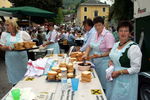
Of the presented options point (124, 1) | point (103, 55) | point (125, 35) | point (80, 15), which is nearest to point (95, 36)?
point (103, 55)

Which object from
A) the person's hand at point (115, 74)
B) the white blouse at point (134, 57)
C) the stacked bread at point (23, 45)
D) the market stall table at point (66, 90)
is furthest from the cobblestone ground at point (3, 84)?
the white blouse at point (134, 57)

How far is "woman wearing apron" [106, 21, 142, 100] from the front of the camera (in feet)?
9.35

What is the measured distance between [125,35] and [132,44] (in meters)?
0.17

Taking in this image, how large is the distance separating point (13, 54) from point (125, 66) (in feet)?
9.20

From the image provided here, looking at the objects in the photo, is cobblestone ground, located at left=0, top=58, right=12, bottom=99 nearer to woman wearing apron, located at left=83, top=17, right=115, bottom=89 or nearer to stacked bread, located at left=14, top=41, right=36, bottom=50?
stacked bread, located at left=14, top=41, right=36, bottom=50

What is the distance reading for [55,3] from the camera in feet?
118

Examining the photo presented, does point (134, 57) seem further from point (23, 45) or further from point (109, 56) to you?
point (23, 45)

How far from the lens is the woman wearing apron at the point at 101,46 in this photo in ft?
12.6

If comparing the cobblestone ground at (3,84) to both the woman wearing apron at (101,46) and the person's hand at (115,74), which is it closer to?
the woman wearing apron at (101,46)

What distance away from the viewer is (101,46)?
12.8ft

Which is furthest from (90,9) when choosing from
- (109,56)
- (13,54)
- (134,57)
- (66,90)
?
(66,90)

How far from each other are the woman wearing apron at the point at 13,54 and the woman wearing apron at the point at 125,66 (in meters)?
2.51

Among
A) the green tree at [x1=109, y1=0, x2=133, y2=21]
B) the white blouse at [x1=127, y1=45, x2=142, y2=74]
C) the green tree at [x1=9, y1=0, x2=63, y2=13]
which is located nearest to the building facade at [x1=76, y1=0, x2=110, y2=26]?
the green tree at [x1=9, y1=0, x2=63, y2=13]

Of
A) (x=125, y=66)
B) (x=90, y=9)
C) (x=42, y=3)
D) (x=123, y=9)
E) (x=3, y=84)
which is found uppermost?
(x=90, y=9)
